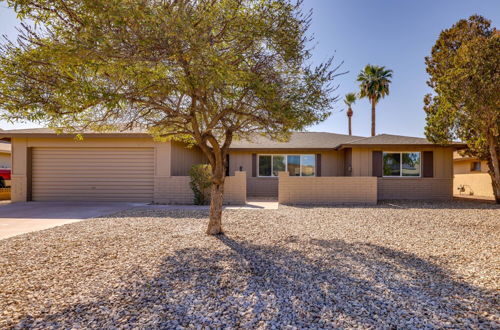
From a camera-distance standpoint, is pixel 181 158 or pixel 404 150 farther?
pixel 404 150

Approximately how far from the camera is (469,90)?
991 centimetres

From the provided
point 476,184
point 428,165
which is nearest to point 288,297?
point 428,165

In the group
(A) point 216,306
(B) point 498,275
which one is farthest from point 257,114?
(B) point 498,275

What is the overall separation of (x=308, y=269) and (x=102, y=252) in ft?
11.9

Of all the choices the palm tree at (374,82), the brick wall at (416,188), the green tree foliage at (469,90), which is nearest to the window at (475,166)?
the palm tree at (374,82)

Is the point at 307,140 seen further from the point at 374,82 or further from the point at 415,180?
the point at 374,82

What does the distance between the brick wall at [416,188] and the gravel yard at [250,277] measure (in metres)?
6.53

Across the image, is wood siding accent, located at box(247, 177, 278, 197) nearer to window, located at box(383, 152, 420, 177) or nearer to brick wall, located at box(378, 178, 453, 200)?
brick wall, located at box(378, 178, 453, 200)

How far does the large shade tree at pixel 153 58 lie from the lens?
3.61 m

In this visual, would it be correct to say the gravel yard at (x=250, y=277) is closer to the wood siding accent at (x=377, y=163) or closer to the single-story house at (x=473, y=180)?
the wood siding accent at (x=377, y=163)

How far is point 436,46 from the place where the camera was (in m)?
13.1

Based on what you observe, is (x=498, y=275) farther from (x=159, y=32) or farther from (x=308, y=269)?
(x=159, y=32)

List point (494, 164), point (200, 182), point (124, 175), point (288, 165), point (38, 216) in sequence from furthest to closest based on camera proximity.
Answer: point (288, 165) → point (124, 175) → point (494, 164) → point (200, 182) → point (38, 216)

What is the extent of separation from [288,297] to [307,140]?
529 inches
